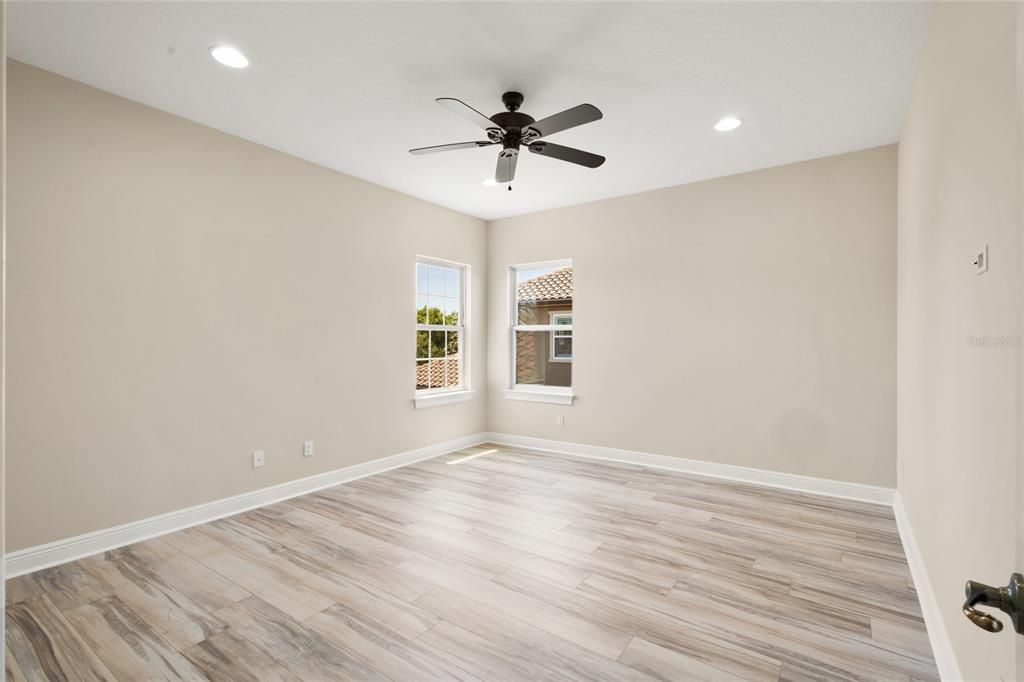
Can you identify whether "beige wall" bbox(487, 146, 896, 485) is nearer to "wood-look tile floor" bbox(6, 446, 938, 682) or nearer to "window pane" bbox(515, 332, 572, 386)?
"window pane" bbox(515, 332, 572, 386)

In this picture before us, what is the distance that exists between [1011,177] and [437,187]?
4.13m

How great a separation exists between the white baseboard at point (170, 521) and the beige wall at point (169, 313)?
61 mm

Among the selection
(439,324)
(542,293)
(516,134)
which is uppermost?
(516,134)

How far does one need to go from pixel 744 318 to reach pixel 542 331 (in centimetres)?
217

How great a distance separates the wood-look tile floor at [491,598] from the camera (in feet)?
6.43

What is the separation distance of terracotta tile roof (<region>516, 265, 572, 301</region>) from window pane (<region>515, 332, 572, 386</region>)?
42cm

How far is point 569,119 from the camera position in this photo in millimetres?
2635

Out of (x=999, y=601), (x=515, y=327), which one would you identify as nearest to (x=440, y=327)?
(x=515, y=327)

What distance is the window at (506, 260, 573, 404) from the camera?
5582mm

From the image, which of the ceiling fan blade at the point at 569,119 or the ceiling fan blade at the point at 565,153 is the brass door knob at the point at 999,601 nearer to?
the ceiling fan blade at the point at 569,119

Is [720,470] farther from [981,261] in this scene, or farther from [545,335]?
[981,261]

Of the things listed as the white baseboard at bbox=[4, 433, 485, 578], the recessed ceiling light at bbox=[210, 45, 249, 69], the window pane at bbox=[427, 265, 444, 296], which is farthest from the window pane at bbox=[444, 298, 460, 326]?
the recessed ceiling light at bbox=[210, 45, 249, 69]

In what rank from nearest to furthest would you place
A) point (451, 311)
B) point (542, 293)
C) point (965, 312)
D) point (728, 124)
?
point (965, 312) < point (728, 124) < point (451, 311) < point (542, 293)

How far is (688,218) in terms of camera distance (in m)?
4.62
